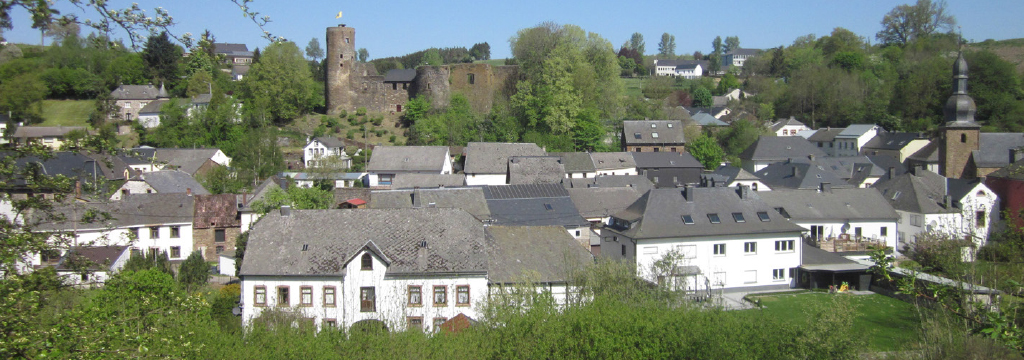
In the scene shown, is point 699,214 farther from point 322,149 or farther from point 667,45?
point 667,45

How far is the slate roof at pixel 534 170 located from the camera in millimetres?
39969

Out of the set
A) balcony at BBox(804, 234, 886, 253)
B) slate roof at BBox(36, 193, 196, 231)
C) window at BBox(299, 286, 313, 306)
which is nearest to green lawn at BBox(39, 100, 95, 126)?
slate roof at BBox(36, 193, 196, 231)

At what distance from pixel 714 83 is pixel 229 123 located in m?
74.6


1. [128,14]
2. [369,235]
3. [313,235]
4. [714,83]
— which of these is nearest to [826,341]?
[128,14]

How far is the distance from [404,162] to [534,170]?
8816 mm

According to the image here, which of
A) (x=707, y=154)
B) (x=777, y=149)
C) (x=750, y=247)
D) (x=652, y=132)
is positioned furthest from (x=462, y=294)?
(x=777, y=149)

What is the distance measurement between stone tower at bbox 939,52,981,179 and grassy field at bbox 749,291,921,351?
22.1m

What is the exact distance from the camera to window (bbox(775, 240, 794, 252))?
26.0 m

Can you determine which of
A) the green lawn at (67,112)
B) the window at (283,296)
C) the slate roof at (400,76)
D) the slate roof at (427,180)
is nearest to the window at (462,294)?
the window at (283,296)

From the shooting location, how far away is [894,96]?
64188 millimetres

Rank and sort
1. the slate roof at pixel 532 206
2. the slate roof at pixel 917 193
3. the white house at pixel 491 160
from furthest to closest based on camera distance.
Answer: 1. the white house at pixel 491 160
2. the slate roof at pixel 917 193
3. the slate roof at pixel 532 206

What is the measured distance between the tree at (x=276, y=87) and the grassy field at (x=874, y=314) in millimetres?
41783

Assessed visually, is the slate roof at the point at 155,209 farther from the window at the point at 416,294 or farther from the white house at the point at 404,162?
the window at the point at 416,294

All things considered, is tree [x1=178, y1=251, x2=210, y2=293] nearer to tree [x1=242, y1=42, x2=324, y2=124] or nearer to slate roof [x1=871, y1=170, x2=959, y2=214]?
slate roof [x1=871, y1=170, x2=959, y2=214]
